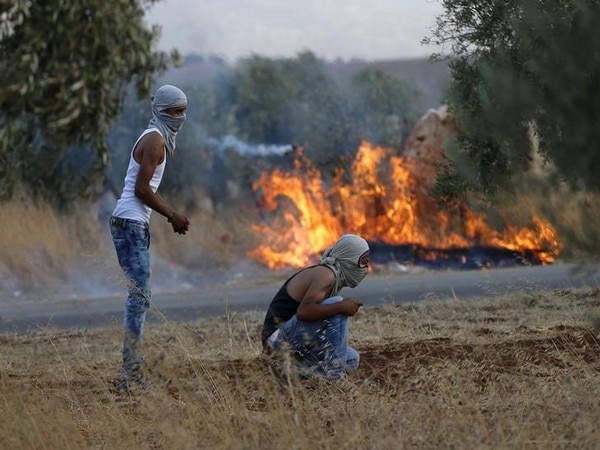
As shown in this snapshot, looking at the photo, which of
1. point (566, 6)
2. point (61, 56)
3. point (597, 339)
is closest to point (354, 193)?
point (61, 56)

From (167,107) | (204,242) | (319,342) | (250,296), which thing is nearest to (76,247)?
(204,242)

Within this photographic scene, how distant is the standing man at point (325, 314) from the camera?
7.16m

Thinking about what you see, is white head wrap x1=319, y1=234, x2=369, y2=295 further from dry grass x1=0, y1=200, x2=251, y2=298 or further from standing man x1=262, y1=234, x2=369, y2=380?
dry grass x1=0, y1=200, x2=251, y2=298

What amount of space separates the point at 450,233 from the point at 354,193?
1978 mm

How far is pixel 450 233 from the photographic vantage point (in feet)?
71.3

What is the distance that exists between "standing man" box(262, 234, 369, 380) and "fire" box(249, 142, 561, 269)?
1406 cm

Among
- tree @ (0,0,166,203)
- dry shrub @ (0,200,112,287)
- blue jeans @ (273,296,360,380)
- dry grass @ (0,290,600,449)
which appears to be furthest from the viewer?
dry shrub @ (0,200,112,287)

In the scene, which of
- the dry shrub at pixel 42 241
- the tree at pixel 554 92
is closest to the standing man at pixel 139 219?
the tree at pixel 554 92

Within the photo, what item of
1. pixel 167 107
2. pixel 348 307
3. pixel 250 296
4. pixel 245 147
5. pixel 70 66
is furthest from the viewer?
pixel 245 147

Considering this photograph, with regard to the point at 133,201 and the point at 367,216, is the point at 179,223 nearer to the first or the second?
the point at 133,201

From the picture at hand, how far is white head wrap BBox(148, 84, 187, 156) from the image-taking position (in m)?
7.93

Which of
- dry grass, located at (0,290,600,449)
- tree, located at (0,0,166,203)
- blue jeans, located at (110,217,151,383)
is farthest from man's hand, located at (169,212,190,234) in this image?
tree, located at (0,0,166,203)

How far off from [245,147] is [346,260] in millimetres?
20507

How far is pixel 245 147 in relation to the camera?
27.6 metres
